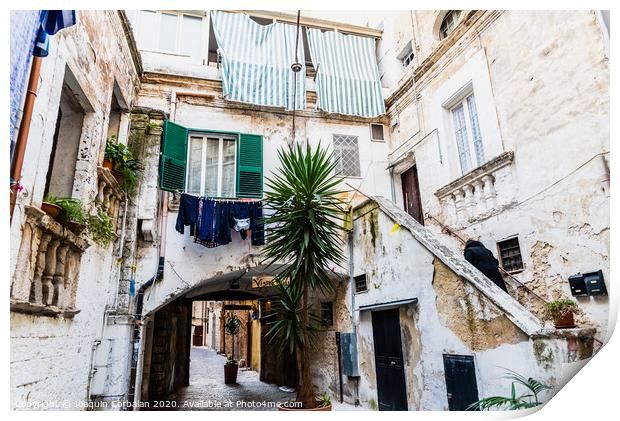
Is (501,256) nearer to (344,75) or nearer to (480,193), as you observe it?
(480,193)

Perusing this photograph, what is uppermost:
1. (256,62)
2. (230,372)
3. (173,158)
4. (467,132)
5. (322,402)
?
(256,62)

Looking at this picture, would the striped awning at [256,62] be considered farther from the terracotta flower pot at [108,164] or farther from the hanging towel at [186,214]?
the terracotta flower pot at [108,164]

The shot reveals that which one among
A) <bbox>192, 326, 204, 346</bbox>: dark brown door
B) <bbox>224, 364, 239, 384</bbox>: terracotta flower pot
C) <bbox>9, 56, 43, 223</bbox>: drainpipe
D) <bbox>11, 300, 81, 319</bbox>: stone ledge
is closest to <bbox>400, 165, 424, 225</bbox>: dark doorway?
<bbox>11, 300, 81, 319</bbox>: stone ledge

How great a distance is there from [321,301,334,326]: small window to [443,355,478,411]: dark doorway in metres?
2.82

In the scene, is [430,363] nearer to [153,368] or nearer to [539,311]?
[539,311]

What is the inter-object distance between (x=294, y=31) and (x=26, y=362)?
22.2 feet

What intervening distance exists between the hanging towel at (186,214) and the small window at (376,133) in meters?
3.73

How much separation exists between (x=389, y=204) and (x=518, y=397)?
3.10 metres

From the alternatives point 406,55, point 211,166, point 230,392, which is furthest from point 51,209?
point 406,55

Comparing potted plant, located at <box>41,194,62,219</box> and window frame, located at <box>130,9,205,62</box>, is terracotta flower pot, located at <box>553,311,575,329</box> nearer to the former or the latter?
potted plant, located at <box>41,194,62,219</box>

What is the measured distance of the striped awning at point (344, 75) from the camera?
742 cm

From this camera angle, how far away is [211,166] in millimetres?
6730

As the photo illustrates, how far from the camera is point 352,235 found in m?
6.52
